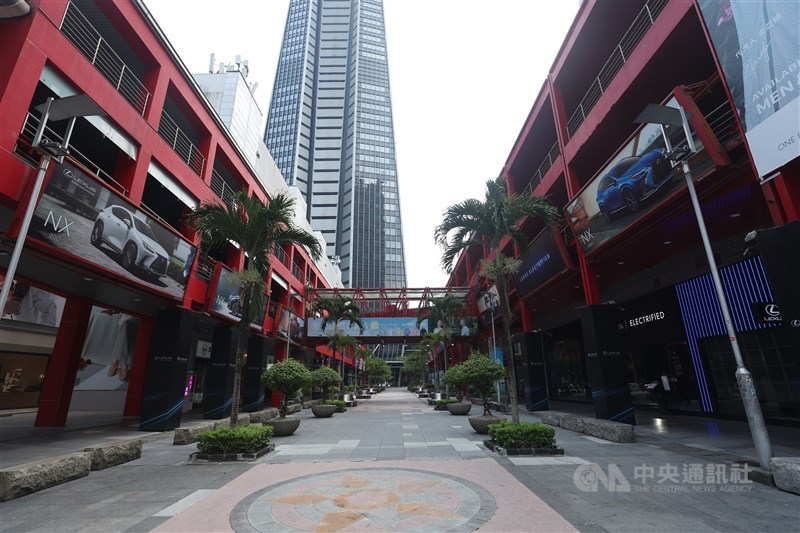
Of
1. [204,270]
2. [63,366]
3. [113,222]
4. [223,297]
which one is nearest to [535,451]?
[113,222]

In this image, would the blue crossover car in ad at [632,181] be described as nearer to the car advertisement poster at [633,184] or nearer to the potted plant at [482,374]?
the car advertisement poster at [633,184]

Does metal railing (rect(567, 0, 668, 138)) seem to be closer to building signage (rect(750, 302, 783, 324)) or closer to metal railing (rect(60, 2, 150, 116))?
building signage (rect(750, 302, 783, 324))

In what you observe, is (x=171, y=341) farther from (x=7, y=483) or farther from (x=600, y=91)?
(x=600, y=91)

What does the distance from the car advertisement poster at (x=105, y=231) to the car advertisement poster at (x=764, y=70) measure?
17.0 m

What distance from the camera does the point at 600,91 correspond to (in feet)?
54.2

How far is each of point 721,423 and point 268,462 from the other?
690 inches

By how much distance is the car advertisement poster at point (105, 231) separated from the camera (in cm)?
993

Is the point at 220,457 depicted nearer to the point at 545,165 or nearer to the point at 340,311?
the point at 545,165

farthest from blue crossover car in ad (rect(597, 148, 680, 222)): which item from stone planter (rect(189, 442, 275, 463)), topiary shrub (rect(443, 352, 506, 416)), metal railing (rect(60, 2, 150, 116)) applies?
metal railing (rect(60, 2, 150, 116))

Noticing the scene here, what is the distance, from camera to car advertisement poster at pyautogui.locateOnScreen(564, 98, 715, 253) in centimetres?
1088

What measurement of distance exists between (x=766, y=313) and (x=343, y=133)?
157255mm

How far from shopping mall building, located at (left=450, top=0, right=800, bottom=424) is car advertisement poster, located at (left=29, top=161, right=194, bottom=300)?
51.6 feet

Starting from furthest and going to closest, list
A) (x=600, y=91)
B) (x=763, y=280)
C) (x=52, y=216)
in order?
1. (x=600, y=91)
2. (x=763, y=280)
3. (x=52, y=216)

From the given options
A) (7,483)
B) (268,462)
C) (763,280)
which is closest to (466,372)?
(268,462)
